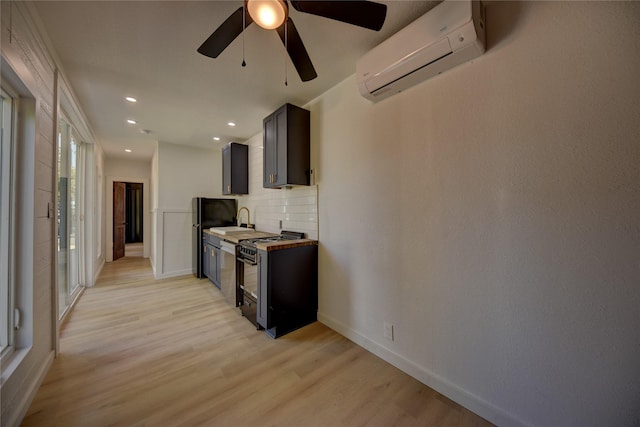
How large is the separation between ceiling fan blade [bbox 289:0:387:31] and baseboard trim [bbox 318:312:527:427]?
2.18 m

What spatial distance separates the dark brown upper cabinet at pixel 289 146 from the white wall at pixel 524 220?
957 millimetres

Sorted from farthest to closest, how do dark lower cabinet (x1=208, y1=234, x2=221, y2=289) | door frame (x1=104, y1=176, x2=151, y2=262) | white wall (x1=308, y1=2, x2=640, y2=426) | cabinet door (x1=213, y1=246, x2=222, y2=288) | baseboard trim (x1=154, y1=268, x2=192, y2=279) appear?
door frame (x1=104, y1=176, x2=151, y2=262) → baseboard trim (x1=154, y1=268, x2=192, y2=279) → dark lower cabinet (x1=208, y1=234, x2=221, y2=289) → cabinet door (x1=213, y1=246, x2=222, y2=288) → white wall (x1=308, y1=2, x2=640, y2=426)

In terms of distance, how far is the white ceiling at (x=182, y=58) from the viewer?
1.44 meters

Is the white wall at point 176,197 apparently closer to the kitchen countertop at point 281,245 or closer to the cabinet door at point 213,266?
the cabinet door at point 213,266

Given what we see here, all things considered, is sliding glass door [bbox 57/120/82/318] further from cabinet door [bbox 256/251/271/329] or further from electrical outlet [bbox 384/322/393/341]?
electrical outlet [bbox 384/322/393/341]

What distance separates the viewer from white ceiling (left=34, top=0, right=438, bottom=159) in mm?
1442

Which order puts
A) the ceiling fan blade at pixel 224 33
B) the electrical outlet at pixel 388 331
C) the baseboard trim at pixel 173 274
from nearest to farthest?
1. the ceiling fan blade at pixel 224 33
2. the electrical outlet at pixel 388 331
3. the baseboard trim at pixel 173 274

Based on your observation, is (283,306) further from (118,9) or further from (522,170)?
(118,9)

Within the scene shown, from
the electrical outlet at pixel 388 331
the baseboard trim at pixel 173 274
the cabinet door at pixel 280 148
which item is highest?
the cabinet door at pixel 280 148

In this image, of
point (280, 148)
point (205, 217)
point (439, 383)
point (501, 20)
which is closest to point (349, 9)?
point (501, 20)

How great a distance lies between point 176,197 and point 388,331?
415cm

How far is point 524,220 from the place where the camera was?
1.21 metres

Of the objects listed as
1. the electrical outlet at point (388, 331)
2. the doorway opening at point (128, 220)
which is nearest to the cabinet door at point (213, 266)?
the electrical outlet at point (388, 331)

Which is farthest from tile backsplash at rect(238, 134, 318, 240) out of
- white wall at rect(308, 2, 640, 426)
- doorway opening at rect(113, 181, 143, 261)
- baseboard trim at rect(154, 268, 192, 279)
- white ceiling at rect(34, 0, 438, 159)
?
doorway opening at rect(113, 181, 143, 261)
